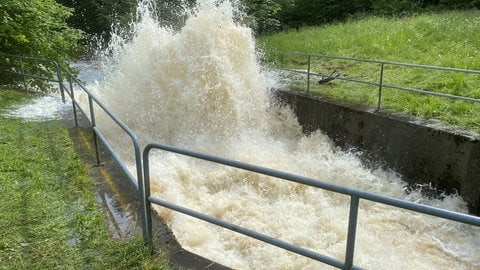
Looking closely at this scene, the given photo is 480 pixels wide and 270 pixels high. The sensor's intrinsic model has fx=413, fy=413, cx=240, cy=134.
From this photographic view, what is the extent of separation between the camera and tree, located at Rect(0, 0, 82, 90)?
10.4 metres

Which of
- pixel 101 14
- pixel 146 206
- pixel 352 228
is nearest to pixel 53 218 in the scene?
pixel 146 206

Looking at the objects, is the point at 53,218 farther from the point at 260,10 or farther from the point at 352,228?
the point at 260,10

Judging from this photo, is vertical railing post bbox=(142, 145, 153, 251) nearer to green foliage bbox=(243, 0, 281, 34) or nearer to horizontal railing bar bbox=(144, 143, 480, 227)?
horizontal railing bar bbox=(144, 143, 480, 227)

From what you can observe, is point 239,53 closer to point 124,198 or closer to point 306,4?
point 124,198

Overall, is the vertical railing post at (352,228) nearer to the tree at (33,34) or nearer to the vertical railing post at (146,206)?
the vertical railing post at (146,206)

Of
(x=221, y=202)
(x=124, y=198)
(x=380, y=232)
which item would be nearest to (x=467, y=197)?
(x=380, y=232)

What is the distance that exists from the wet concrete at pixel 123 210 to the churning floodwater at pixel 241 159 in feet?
1.66

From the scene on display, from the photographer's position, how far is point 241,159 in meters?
7.58

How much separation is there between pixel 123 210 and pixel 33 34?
862cm

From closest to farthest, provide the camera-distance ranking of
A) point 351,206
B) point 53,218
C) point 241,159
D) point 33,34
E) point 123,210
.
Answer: point 351,206, point 53,218, point 123,210, point 241,159, point 33,34

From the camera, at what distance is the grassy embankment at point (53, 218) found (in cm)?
319

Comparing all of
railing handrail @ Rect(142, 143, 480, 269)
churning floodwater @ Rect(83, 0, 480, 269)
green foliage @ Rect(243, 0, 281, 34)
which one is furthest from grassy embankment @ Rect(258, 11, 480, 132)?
railing handrail @ Rect(142, 143, 480, 269)

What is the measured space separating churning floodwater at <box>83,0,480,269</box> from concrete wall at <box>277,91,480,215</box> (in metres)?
0.23

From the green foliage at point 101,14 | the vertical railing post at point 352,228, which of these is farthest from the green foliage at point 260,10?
the vertical railing post at point 352,228
